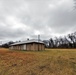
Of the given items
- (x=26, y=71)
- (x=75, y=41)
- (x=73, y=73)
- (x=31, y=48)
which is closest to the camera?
(x=73, y=73)

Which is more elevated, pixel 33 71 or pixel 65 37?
pixel 65 37

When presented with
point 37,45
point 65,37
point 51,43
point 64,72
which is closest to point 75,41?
point 65,37

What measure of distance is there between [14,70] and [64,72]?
4.96 meters

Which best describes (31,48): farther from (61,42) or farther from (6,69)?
(61,42)

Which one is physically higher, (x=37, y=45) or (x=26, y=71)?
(x=37, y=45)

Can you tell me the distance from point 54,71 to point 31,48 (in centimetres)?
2080

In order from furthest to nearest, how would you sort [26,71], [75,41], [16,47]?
[75,41]
[16,47]
[26,71]

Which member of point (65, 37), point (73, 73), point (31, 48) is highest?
A: point (65, 37)

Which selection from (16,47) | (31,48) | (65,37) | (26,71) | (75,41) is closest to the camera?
(26,71)

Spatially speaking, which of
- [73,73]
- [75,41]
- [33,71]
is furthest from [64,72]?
[75,41]

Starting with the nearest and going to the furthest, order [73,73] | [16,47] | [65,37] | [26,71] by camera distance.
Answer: [73,73] → [26,71] → [16,47] → [65,37]

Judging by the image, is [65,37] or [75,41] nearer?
[75,41]

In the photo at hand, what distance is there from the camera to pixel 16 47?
3759 cm

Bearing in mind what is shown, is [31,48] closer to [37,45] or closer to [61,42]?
[37,45]
